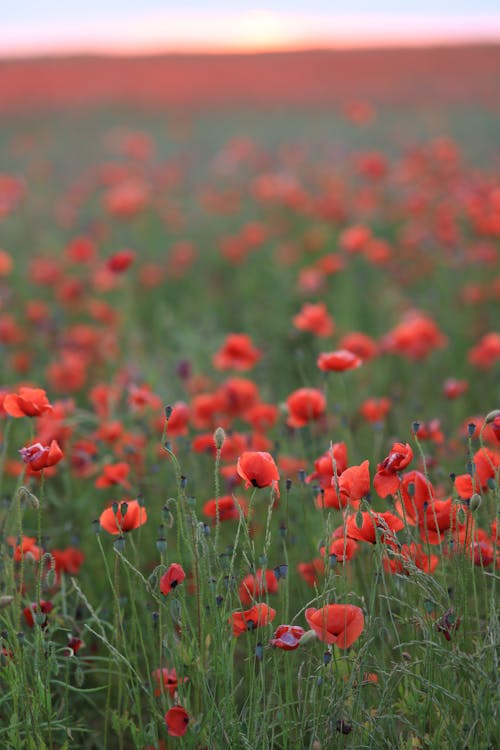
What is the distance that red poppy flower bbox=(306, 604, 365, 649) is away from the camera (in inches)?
52.1

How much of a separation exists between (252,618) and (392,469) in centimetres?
36

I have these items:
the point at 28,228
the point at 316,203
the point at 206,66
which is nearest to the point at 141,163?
the point at 28,228

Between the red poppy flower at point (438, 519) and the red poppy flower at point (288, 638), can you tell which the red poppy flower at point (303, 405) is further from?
the red poppy flower at point (288, 638)

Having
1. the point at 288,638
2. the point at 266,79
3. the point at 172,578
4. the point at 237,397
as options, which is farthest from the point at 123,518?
the point at 266,79

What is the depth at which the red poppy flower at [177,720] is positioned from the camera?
1.34 metres

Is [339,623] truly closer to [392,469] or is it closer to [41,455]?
[392,469]

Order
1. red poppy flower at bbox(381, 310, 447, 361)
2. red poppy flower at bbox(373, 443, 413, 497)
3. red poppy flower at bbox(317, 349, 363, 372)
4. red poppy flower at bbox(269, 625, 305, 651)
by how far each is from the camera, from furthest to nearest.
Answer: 1. red poppy flower at bbox(381, 310, 447, 361)
2. red poppy flower at bbox(317, 349, 363, 372)
3. red poppy flower at bbox(373, 443, 413, 497)
4. red poppy flower at bbox(269, 625, 305, 651)

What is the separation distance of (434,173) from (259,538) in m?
3.73

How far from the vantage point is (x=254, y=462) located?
1.44m

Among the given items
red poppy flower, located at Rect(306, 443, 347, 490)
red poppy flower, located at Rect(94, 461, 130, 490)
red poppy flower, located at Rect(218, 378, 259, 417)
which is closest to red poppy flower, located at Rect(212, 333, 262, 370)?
red poppy flower, located at Rect(218, 378, 259, 417)

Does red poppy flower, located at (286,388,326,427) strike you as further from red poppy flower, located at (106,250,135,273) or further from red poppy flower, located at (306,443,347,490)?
red poppy flower, located at (106,250,135,273)

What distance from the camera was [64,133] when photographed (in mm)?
11984

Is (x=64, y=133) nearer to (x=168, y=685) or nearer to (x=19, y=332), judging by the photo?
(x=19, y=332)

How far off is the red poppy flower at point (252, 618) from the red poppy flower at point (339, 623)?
82 millimetres
